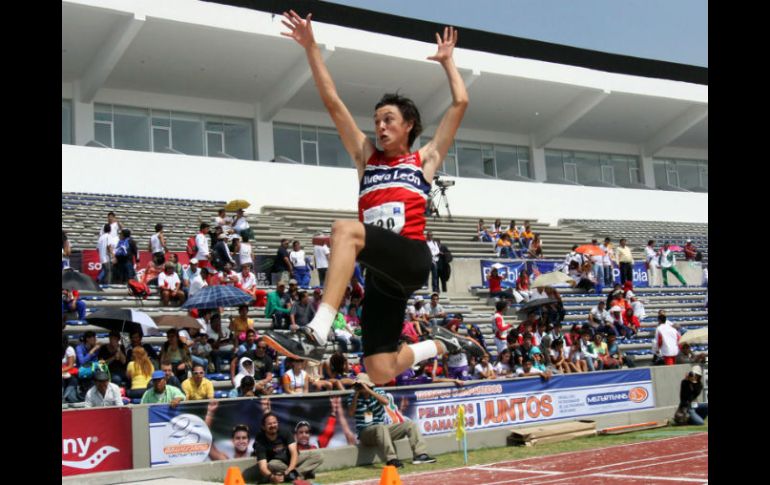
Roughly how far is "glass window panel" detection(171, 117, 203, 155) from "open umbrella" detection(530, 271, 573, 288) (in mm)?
12402

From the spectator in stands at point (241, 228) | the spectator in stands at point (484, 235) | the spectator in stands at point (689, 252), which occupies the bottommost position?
the spectator in stands at point (689, 252)

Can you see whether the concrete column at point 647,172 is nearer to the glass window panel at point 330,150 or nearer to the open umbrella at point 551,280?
the glass window panel at point 330,150

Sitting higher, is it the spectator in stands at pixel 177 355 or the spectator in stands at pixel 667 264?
the spectator in stands at pixel 667 264

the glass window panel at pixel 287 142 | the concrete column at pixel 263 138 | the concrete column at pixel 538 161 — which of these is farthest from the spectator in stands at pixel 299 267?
the concrete column at pixel 538 161

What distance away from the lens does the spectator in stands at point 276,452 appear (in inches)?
486

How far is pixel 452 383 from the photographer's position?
50.4 ft

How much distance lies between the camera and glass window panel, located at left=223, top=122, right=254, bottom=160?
Result: 31.8m

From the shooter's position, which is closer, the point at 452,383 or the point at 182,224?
the point at 452,383

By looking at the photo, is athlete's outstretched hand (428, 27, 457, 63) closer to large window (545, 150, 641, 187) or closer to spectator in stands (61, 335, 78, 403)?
spectator in stands (61, 335, 78, 403)

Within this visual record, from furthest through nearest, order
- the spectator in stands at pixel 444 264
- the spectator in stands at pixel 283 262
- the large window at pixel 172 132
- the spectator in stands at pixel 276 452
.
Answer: the large window at pixel 172 132 → the spectator in stands at pixel 444 264 → the spectator in stands at pixel 283 262 → the spectator in stands at pixel 276 452

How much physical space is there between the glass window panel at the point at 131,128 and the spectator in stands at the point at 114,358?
17.2 m
